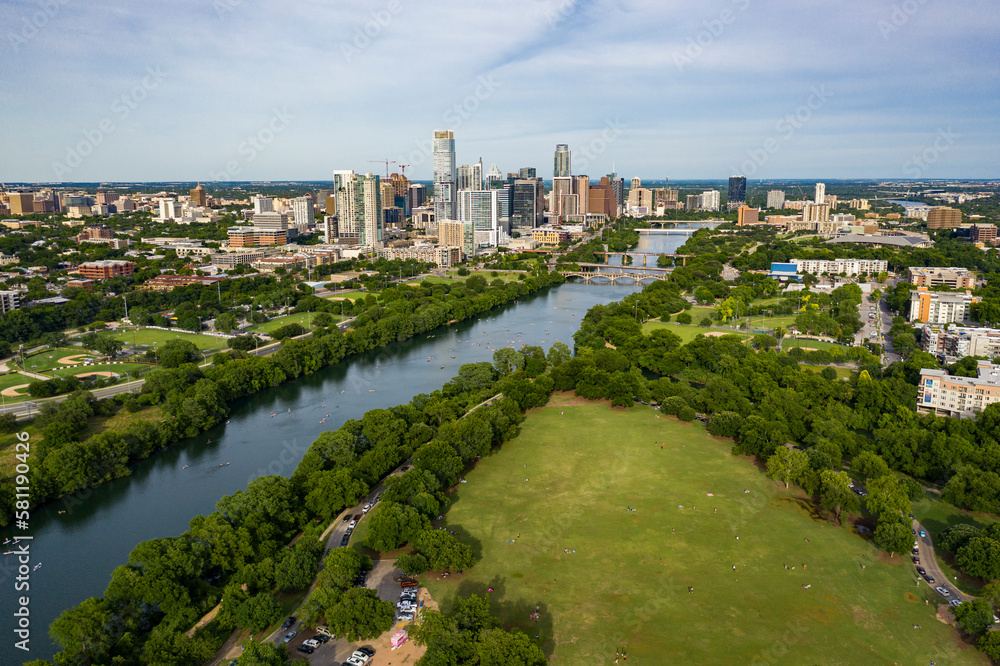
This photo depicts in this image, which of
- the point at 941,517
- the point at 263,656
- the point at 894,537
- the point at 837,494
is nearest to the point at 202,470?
the point at 263,656

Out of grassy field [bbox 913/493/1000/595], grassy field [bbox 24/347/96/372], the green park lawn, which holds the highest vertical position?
the green park lawn

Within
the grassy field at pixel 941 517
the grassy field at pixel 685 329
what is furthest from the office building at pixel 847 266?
A: the grassy field at pixel 941 517

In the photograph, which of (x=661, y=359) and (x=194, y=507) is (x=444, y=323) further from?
(x=194, y=507)

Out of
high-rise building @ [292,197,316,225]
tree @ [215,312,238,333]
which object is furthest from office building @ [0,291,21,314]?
high-rise building @ [292,197,316,225]

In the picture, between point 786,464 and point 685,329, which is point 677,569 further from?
point 685,329

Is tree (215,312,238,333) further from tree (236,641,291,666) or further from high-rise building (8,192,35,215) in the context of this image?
high-rise building (8,192,35,215)

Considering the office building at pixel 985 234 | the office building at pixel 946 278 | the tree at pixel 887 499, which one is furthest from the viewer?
the office building at pixel 985 234

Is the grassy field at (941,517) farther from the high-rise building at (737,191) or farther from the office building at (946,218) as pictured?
the high-rise building at (737,191)
